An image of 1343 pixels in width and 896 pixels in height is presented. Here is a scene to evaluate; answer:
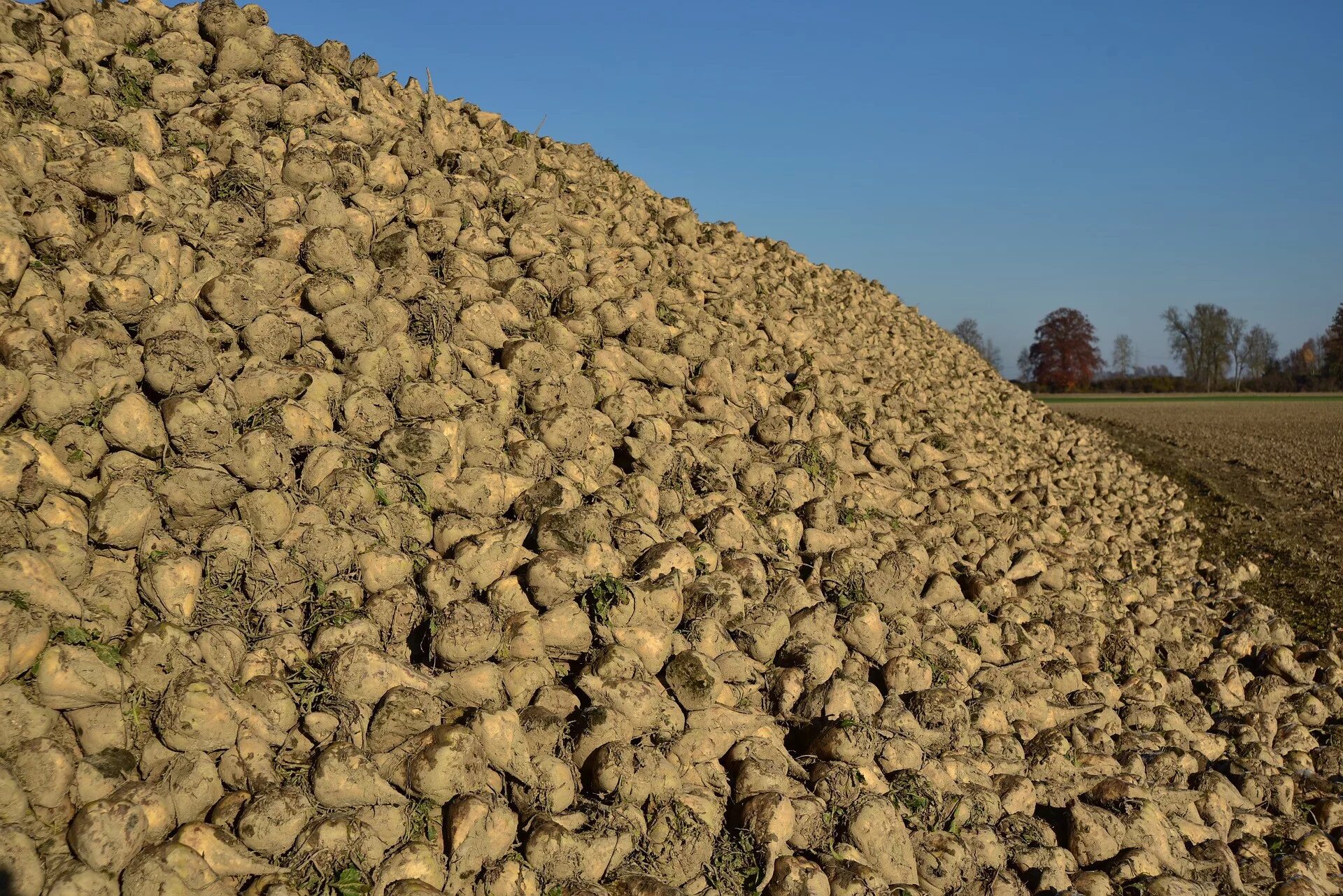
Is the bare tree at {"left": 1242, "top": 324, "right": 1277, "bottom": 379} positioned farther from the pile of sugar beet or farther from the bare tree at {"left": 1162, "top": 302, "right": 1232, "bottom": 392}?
the pile of sugar beet

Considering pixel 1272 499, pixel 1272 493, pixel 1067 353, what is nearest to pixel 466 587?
pixel 1272 499

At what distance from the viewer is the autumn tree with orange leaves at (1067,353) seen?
169ft

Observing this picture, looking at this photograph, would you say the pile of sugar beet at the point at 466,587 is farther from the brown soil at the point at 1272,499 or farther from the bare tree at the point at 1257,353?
the bare tree at the point at 1257,353

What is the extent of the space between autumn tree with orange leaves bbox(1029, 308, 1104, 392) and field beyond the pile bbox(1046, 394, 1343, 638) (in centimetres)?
2465

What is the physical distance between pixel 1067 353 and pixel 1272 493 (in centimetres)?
4227

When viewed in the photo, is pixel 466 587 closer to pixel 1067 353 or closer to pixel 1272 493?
pixel 1272 493

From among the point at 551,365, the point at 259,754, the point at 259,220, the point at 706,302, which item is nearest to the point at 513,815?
the point at 259,754

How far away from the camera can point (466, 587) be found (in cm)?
381

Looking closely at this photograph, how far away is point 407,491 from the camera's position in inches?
160

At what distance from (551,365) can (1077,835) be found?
360 cm

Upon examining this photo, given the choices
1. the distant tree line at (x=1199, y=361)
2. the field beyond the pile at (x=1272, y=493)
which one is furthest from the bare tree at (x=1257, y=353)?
the field beyond the pile at (x=1272, y=493)

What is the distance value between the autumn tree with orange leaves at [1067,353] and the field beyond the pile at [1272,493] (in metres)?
24.7

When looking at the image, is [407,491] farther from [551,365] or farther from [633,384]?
[633,384]

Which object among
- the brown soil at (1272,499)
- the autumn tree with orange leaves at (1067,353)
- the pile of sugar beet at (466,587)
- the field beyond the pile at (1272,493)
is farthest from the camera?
the autumn tree with orange leaves at (1067,353)
